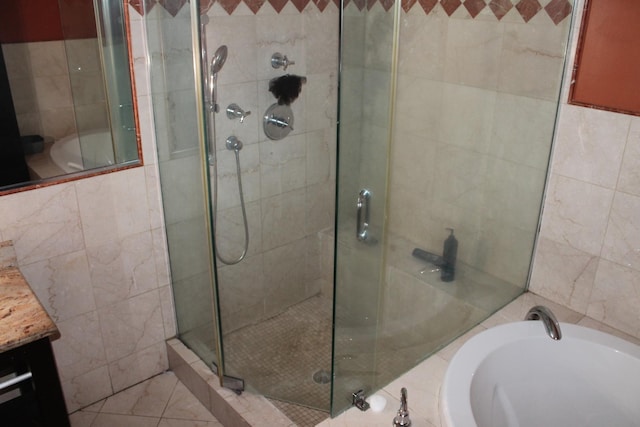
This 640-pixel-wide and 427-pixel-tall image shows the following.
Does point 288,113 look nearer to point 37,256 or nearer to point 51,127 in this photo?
point 51,127

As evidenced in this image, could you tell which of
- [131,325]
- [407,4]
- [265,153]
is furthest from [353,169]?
[131,325]

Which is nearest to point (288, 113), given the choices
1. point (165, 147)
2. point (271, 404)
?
point (165, 147)

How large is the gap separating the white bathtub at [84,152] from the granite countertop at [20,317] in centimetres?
44

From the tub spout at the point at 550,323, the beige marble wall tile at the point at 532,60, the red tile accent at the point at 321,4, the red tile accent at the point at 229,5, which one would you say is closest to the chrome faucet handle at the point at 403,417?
the tub spout at the point at 550,323

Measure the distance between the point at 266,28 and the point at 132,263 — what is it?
42.4 inches

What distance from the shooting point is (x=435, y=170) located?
206 centimetres

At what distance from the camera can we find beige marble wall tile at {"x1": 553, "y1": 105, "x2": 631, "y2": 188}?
6.39ft

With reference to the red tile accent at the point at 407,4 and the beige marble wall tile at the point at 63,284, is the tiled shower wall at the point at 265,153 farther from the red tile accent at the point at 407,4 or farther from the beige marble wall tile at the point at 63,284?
the red tile accent at the point at 407,4

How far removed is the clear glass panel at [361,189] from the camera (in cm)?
153

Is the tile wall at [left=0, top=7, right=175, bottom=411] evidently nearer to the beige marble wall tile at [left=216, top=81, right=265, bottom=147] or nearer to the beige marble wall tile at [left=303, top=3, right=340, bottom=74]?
the beige marble wall tile at [left=216, top=81, right=265, bottom=147]

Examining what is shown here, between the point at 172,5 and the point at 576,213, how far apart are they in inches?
64.0

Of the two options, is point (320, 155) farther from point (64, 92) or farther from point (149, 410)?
point (149, 410)

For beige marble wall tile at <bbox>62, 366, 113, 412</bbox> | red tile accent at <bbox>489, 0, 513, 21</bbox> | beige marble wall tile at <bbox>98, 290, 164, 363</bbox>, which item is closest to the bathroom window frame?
red tile accent at <bbox>489, 0, 513, 21</bbox>

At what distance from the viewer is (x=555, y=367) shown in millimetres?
1914
